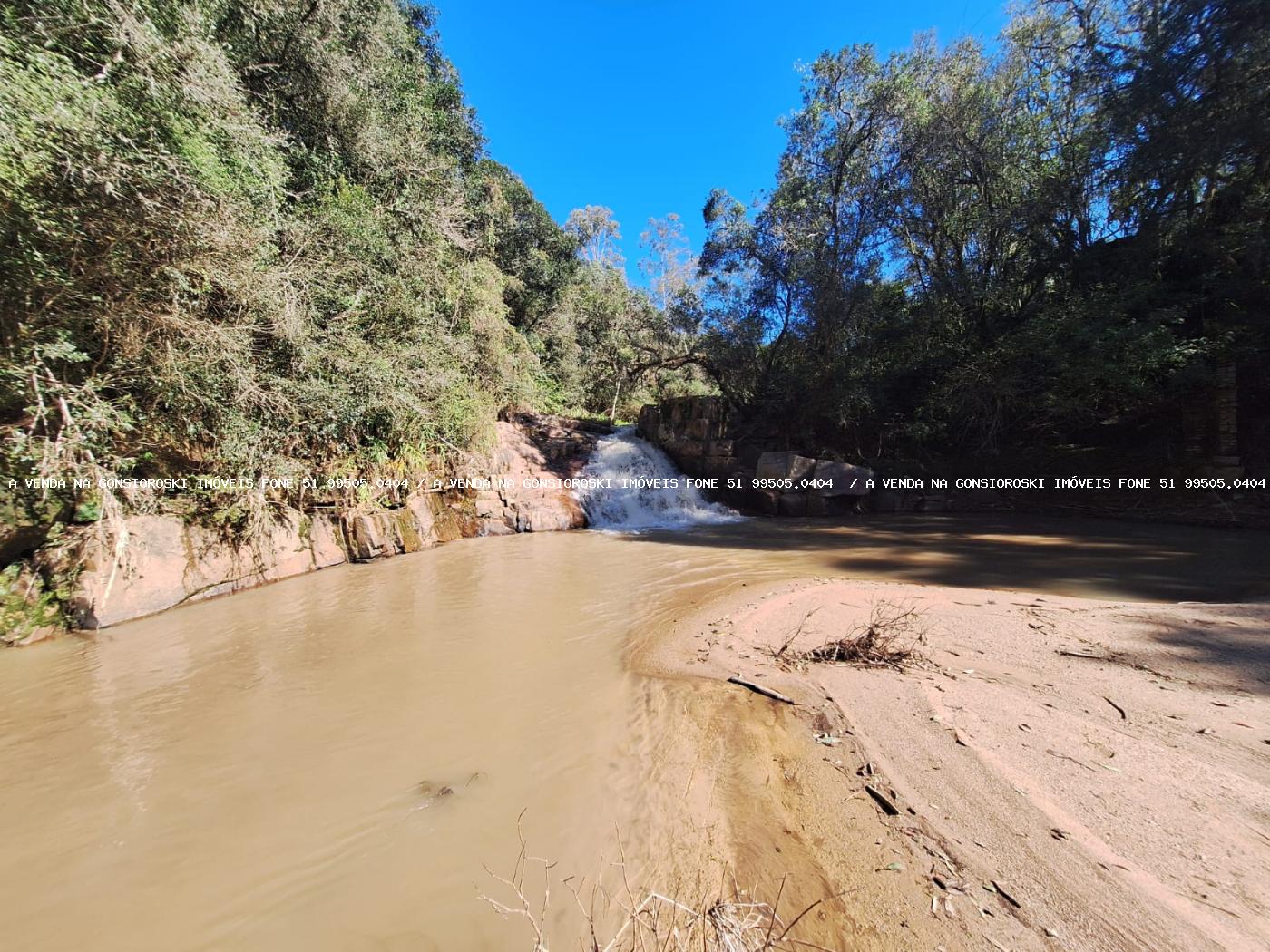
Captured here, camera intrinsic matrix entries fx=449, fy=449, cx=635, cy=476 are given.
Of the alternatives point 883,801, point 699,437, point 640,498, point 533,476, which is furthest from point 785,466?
point 883,801

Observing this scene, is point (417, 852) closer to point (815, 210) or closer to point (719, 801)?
point (719, 801)

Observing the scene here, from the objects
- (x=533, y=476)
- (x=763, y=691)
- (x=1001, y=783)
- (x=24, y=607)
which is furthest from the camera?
(x=533, y=476)

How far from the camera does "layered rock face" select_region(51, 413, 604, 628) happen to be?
4598 millimetres

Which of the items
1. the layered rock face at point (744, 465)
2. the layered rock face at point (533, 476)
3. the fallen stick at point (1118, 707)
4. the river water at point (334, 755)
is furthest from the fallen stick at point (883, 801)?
the layered rock face at point (744, 465)

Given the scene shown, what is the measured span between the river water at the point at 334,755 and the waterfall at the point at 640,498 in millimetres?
5277

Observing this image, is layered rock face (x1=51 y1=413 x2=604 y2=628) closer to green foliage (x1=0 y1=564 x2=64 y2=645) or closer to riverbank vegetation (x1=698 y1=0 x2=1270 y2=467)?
green foliage (x1=0 y1=564 x2=64 y2=645)

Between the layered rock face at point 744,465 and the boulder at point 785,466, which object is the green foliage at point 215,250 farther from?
the boulder at point 785,466

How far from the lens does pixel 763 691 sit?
3008 mm

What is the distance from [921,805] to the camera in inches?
76.1

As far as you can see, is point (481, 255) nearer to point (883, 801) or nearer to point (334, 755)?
point (334, 755)

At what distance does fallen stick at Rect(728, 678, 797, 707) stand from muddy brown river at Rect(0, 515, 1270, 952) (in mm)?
582

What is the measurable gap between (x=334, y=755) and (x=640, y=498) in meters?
9.41

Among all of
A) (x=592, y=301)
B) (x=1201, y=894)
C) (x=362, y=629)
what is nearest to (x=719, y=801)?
(x=1201, y=894)

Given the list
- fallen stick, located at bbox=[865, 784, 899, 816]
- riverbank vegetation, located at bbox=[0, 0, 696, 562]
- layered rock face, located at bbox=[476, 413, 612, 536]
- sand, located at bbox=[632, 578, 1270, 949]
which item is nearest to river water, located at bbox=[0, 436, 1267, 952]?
sand, located at bbox=[632, 578, 1270, 949]
